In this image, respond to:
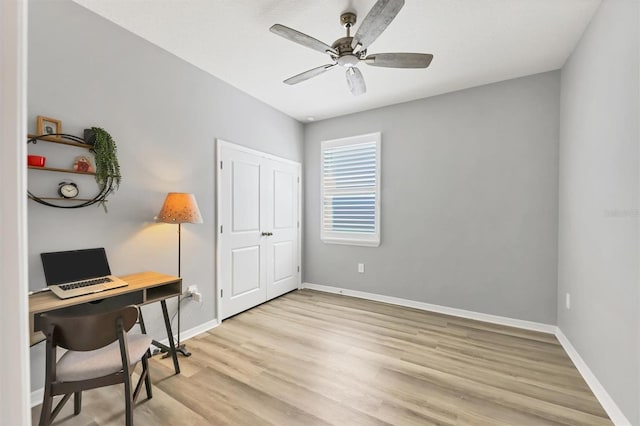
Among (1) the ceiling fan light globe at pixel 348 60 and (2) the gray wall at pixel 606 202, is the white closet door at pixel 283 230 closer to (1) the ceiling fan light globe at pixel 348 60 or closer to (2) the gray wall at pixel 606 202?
(1) the ceiling fan light globe at pixel 348 60

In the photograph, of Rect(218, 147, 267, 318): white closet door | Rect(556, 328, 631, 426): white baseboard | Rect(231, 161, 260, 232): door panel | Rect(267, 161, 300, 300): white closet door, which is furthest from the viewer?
Rect(267, 161, 300, 300): white closet door

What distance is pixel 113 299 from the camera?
197 cm

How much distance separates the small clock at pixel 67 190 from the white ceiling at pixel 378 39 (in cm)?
134

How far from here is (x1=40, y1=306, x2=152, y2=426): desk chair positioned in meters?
1.34

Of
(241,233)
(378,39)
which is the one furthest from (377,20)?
(241,233)

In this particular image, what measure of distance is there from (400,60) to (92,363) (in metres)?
2.75

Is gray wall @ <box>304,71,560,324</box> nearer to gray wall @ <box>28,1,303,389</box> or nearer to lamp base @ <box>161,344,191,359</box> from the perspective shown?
gray wall @ <box>28,1,303,389</box>

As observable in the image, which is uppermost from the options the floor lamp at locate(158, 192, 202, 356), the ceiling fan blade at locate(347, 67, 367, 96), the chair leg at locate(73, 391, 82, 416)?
the ceiling fan blade at locate(347, 67, 367, 96)

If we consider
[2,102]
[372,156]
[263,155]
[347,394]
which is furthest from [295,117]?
[2,102]

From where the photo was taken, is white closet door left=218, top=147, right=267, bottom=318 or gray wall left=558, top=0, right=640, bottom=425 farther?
white closet door left=218, top=147, right=267, bottom=318

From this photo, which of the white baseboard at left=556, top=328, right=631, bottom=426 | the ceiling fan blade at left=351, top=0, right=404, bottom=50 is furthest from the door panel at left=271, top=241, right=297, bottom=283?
the white baseboard at left=556, top=328, right=631, bottom=426

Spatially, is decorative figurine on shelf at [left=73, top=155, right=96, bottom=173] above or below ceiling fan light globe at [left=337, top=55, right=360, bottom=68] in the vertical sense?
below

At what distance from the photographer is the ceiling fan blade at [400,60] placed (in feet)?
6.53

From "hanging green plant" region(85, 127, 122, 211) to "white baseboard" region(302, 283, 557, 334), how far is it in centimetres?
307
